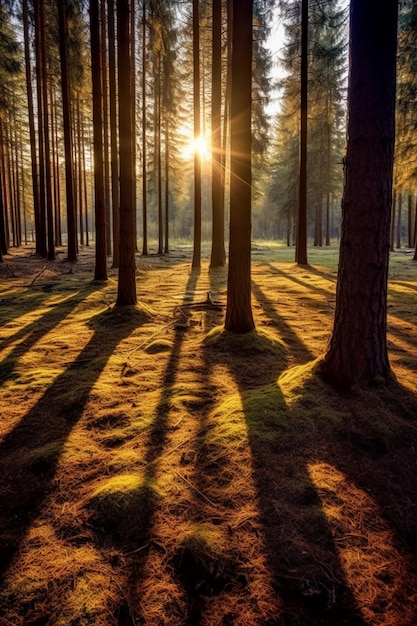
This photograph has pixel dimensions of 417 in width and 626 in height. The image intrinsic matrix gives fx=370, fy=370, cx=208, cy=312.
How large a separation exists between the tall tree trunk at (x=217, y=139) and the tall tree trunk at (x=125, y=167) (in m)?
7.27

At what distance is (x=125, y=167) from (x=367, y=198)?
5293 mm

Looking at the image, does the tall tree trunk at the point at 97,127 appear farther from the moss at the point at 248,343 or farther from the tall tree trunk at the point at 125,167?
the moss at the point at 248,343

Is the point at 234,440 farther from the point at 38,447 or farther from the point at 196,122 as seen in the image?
the point at 196,122

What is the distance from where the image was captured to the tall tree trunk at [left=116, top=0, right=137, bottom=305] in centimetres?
688

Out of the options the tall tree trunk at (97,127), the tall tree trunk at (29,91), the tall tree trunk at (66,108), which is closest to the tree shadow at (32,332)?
the tall tree trunk at (97,127)

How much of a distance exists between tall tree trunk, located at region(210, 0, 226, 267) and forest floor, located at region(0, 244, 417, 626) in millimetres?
10363

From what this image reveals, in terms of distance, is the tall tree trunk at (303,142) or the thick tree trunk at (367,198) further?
the tall tree trunk at (303,142)

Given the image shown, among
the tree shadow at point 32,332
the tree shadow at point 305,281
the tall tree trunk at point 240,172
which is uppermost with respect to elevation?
the tall tree trunk at point 240,172

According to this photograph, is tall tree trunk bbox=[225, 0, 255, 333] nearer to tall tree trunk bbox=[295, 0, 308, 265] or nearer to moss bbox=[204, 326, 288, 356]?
moss bbox=[204, 326, 288, 356]

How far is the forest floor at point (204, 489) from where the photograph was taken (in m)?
1.84

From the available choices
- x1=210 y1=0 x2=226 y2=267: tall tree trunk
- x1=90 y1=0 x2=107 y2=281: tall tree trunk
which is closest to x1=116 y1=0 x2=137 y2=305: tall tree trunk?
x1=90 y1=0 x2=107 y2=281: tall tree trunk

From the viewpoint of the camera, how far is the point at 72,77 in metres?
14.7

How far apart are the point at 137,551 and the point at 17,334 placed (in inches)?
207

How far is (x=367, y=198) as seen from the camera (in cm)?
335
